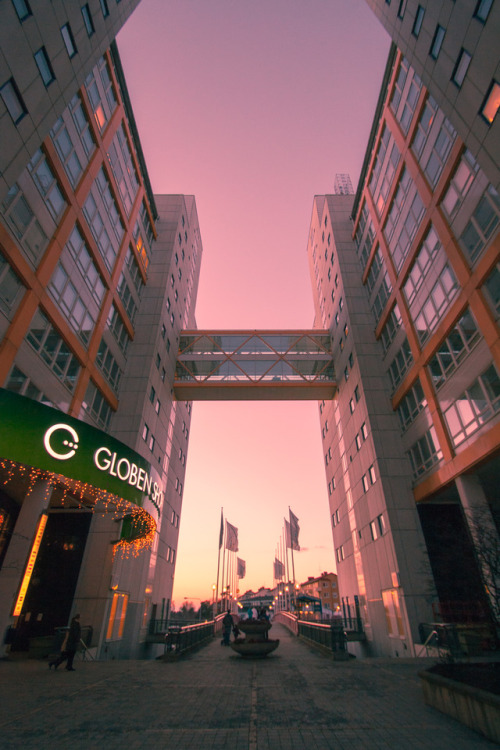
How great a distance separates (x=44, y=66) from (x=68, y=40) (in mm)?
2505

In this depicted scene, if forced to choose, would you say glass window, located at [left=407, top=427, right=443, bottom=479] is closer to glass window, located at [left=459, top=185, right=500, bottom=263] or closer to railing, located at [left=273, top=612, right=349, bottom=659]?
glass window, located at [left=459, top=185, right=500, bottom=263]

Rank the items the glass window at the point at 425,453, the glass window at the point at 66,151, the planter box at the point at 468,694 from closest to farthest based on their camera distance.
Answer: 1. the planter box at the point at 468,694
2. the glass window at the point at 66,151
3. the glass window at the point at 425,453

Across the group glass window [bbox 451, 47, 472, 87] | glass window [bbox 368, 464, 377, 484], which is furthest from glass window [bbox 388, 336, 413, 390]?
glass window [bbox 451, 47, 472, 87]

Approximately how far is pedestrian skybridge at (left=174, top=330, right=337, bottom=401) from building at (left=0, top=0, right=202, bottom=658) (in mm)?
4140

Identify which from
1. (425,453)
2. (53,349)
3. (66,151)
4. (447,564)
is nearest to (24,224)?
(53,349)

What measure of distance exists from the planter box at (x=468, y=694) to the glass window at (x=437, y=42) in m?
23.0

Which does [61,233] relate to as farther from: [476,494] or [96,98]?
[476,494]

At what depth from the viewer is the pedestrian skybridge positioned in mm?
36562

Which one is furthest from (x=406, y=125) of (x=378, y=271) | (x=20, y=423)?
(x=20, y=423)

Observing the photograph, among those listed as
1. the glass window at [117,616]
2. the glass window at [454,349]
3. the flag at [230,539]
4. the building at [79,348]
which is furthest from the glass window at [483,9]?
the flag at [230,539]

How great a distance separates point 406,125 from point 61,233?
23.6m

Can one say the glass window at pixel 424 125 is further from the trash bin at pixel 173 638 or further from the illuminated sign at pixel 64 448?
the trash bin at pixel 173 638

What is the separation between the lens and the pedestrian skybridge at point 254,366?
3656cm

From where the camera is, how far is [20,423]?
33.6ft
